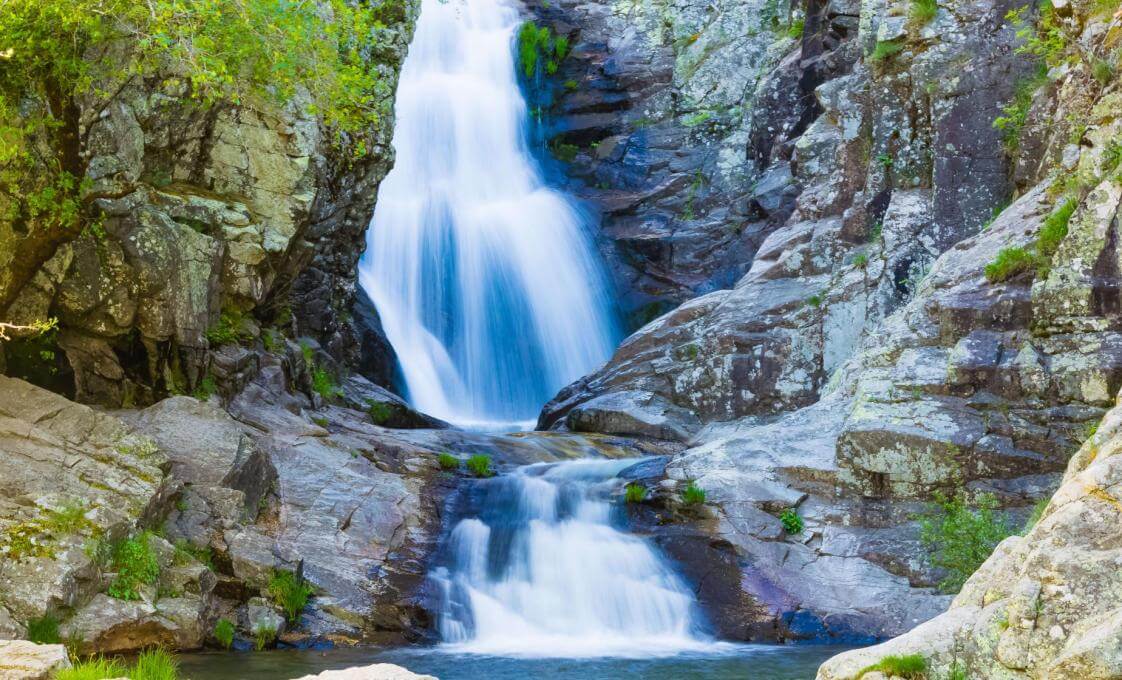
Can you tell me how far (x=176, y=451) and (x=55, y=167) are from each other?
13.7 feet

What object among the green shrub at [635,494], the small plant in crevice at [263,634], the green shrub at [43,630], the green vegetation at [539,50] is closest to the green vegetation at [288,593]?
the small plant in crevice at [263,634]

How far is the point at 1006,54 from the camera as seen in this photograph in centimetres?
2000

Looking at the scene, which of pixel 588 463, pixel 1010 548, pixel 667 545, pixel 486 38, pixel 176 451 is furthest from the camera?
pixel 486 38

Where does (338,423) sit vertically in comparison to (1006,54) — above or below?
below

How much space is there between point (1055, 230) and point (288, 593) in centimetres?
1247

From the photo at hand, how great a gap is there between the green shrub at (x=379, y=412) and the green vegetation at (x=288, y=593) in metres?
8.30

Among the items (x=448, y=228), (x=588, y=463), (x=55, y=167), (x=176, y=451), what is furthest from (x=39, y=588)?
(x=448, y=228)

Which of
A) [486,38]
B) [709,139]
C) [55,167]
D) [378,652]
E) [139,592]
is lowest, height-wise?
[378,652]

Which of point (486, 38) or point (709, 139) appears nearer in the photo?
point (709, 139)

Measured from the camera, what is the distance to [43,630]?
1120cm

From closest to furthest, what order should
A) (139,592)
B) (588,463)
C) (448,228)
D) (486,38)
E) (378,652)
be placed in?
1. (139,592)
2. (378,652)
3. (588,463)
4. (448,228)
5. (486,38)

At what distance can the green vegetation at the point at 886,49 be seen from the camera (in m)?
21.3

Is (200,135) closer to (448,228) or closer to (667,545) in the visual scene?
(667,545)

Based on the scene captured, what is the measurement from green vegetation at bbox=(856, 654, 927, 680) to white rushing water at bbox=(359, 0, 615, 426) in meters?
19.9
